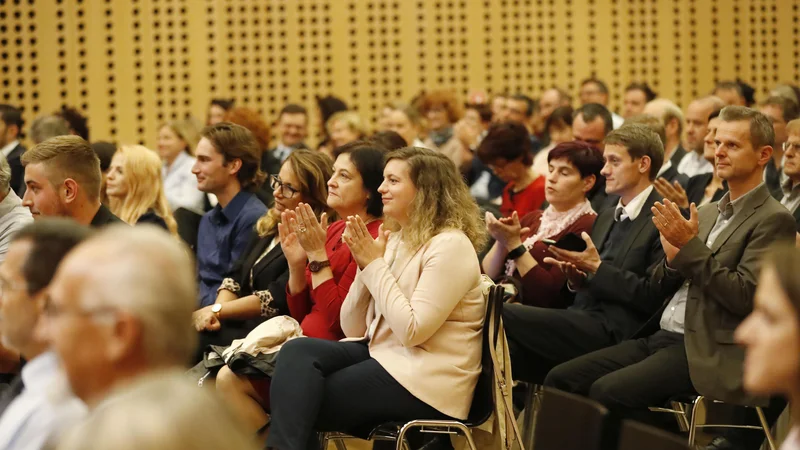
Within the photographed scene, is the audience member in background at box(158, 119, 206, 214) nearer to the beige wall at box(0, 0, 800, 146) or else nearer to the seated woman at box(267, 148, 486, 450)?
the beige wall at box(0, 0, 800, 146)

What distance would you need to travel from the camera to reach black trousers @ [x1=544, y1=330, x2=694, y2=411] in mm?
4320

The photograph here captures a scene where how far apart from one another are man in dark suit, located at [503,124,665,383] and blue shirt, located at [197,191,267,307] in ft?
4.62

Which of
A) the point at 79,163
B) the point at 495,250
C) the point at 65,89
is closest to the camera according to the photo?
the point at 79,163

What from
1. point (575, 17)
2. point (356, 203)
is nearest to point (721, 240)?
point (356, 203)

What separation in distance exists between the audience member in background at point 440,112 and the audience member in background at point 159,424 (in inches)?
332

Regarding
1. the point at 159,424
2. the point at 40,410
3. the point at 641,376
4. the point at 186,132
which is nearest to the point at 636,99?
the point at 186,132

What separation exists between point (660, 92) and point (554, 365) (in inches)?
300

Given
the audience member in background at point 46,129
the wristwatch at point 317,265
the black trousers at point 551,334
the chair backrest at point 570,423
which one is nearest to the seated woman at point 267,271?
the wristwatch at point 317,265

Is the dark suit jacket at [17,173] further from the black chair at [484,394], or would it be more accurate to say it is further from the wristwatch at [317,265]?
the black chair at [484,394]

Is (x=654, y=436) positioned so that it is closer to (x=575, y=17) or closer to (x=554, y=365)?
(x=554, y=365)

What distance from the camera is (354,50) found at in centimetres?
1176

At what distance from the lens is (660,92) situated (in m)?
12.0

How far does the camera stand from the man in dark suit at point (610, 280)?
15.4 feet

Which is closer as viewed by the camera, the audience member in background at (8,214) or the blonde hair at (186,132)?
the audience member in background at (8,214)
